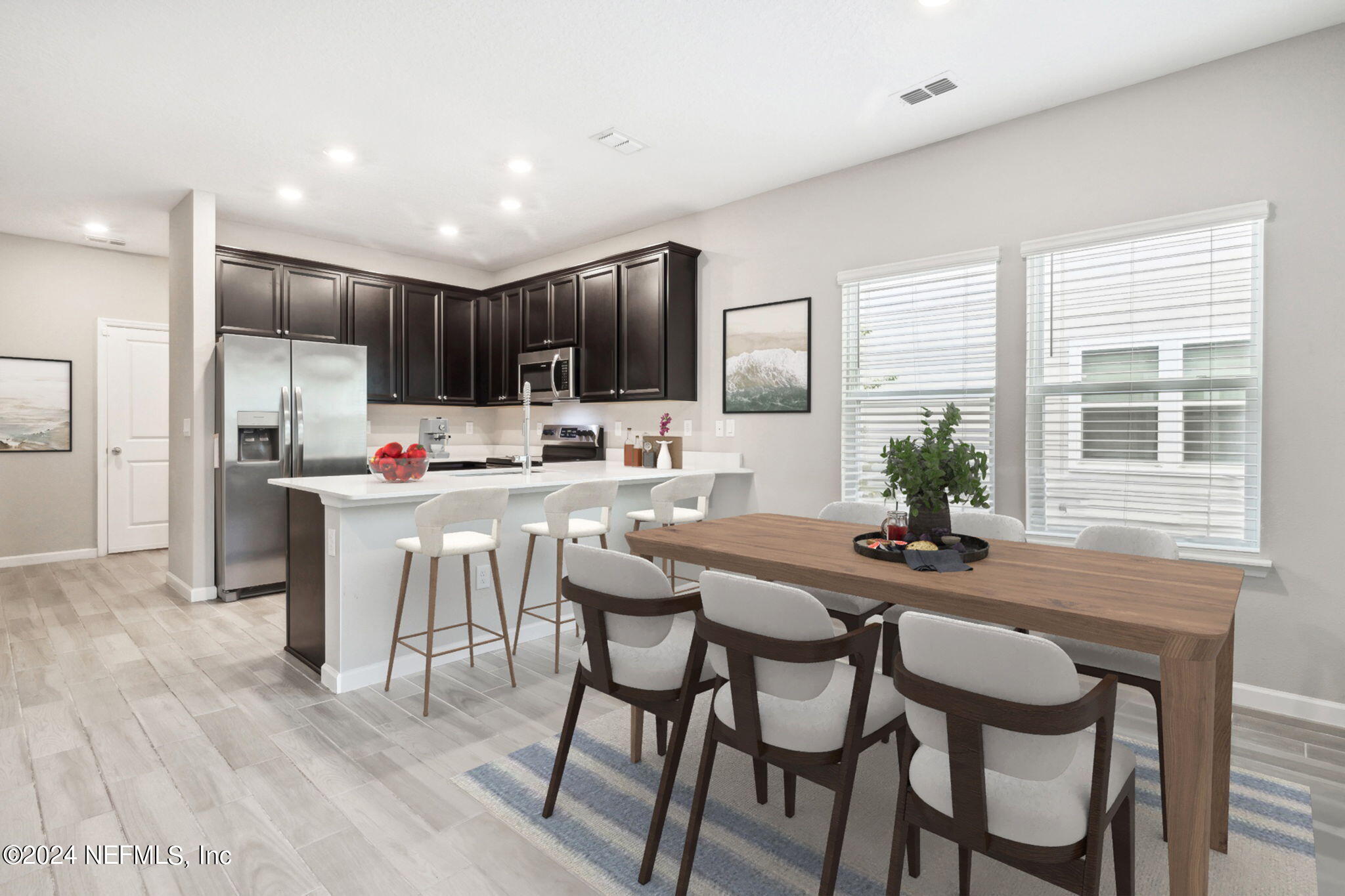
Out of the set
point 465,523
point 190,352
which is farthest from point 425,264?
point 465,523

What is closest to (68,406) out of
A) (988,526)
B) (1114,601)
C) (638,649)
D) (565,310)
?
(565,310)

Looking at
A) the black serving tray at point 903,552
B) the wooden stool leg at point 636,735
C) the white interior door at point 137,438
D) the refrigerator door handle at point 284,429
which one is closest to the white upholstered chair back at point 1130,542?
the black serving tray at point 903,552

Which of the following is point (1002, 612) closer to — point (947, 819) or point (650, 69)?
point (947, 819)

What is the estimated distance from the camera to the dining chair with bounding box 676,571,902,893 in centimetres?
148

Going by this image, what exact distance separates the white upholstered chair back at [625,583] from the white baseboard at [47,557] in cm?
607

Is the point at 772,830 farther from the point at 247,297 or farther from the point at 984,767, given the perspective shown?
the point at 247,297

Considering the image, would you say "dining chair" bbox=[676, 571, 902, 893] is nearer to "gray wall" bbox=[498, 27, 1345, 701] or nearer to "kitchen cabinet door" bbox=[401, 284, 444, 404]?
"gray wall" bbox=[498, 27, 1345, 701]

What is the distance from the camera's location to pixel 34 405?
5.48m

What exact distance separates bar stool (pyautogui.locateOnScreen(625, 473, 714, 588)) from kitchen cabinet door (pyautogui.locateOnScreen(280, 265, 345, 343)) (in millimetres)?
2938

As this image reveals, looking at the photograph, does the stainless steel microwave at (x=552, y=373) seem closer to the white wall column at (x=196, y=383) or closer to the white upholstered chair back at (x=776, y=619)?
the white wall column at (x=196, y=383)

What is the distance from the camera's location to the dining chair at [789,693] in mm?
1480

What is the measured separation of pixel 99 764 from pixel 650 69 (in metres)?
3.31

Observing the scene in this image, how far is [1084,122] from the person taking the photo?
10.3ft

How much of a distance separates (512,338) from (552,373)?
2.61 feet
